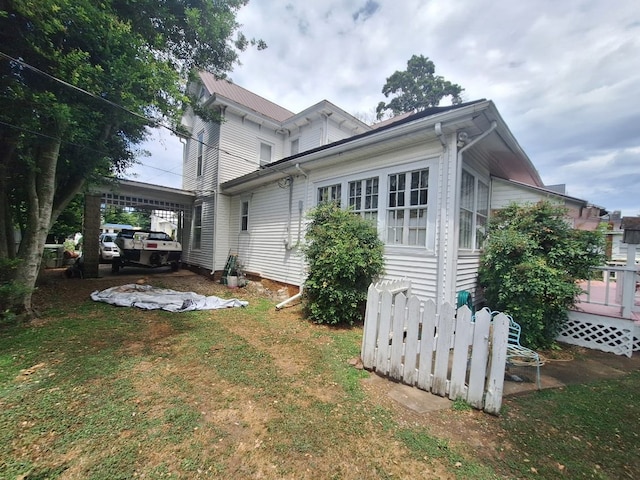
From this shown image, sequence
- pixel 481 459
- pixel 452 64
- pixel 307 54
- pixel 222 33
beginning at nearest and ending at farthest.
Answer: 1. pixel 481 459
2. pixel 222 33
3. pixel 452 64
4. pixel 307 54

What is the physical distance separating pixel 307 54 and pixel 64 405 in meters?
12.0

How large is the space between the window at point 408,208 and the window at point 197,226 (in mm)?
9829

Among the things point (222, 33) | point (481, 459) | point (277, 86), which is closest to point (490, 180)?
point (481, 459)

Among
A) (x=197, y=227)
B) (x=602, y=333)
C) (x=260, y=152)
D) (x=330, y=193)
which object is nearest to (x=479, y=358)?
(x=602, y=333)

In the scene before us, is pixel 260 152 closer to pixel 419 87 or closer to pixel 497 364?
pixel 497 364

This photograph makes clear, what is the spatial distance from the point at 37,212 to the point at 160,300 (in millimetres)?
3023

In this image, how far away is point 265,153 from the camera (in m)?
12.6

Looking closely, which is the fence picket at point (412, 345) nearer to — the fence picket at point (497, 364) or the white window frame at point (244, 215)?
the fence picket at point (497, 364)

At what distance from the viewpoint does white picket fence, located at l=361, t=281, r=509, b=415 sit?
2670 millimetres

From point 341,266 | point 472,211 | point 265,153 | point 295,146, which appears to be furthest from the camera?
point 295,146

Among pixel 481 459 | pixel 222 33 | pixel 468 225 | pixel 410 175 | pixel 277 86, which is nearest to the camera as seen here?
pixel 481 459

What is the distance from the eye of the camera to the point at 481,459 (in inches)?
82.1

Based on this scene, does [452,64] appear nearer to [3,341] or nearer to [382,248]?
[382,248]

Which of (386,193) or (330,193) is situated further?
(330,193)
